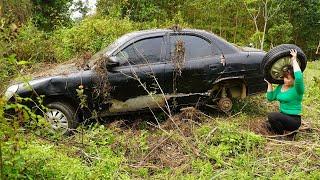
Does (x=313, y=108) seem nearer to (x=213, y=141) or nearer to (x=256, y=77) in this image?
(x=256, y=77)

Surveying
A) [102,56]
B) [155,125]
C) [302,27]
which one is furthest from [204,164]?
[302,27]

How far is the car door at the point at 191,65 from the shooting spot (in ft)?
27.4

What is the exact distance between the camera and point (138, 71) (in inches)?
322

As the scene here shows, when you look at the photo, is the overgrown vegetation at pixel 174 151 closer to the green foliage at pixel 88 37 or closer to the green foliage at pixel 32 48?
the green foliage at pixel 32 48

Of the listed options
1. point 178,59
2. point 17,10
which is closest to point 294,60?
point 178,59

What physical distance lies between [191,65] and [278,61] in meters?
1.53

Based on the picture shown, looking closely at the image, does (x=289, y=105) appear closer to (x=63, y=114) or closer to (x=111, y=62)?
(x=111, y=62)

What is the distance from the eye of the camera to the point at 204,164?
21.9 feet

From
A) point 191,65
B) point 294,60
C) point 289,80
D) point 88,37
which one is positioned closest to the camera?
point 294,60

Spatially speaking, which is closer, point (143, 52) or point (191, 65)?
point (143, 52)

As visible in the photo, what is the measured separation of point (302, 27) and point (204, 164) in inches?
983

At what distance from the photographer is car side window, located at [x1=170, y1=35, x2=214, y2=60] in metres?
8.50

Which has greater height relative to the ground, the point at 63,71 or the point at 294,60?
the point at 294,60

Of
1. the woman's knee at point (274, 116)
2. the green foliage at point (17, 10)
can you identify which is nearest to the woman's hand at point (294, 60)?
the woman's knee at point (274, 116)
